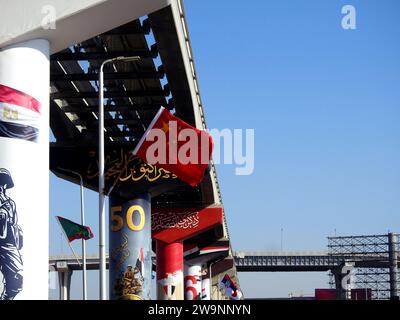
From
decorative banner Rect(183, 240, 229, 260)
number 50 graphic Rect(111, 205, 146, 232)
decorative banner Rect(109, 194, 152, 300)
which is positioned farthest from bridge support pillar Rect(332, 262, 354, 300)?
number 50 graphic Rect(111, 205, 146, 232)

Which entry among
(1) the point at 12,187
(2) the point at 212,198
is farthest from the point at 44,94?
(2) the point at 212,198

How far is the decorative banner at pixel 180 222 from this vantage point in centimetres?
6431

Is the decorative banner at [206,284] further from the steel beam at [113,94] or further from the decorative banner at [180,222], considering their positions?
the steel beam at [113,94]

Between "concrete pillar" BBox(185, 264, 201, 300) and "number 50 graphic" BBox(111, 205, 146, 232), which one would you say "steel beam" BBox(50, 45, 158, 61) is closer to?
"number 50 graphic" BBox(111, 205, 146, 232)

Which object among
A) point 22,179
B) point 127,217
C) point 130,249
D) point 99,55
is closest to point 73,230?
point 130,249

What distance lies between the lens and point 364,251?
19900 cm

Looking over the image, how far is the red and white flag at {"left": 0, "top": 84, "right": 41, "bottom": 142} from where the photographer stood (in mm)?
18453

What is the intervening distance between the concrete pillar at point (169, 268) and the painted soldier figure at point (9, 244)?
158 ft

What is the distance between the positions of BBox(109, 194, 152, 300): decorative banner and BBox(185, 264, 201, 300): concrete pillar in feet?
149

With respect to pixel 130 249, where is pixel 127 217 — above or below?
above

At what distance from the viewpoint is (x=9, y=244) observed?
1845 centimetres

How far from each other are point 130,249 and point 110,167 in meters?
4.29

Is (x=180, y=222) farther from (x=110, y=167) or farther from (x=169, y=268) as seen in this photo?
(x=110, y=167)
